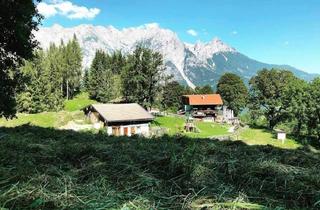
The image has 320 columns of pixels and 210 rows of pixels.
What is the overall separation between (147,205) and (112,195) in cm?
53

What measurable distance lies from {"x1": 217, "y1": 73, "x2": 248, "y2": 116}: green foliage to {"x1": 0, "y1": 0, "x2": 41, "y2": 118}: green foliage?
102 metres

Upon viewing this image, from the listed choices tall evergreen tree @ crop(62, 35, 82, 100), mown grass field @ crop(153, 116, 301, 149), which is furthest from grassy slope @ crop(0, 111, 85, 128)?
tall evergreen tree @ crop(62, 35, 82, 100)

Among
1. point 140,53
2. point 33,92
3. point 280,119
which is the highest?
point 140,53

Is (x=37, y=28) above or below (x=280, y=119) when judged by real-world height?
above

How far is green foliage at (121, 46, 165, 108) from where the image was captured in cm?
8144

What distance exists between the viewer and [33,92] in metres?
84.9

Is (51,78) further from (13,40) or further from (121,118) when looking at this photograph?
(13,40)

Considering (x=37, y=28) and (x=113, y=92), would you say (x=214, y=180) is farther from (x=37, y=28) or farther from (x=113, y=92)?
(x=113, y=92)

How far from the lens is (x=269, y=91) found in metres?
97.4

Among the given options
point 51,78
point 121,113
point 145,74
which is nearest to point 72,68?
point 51,78

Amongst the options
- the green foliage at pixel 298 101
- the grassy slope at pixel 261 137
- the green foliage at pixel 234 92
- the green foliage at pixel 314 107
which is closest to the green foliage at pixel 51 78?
the grassy slope at pixel 261 137

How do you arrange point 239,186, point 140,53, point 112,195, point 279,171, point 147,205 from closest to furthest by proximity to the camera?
point 147,205, point 112,195, point 239,186, point 279,171, point 140,53

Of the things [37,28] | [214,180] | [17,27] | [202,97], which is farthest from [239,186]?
[202,97]

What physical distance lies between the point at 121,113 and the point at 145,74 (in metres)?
18.5
